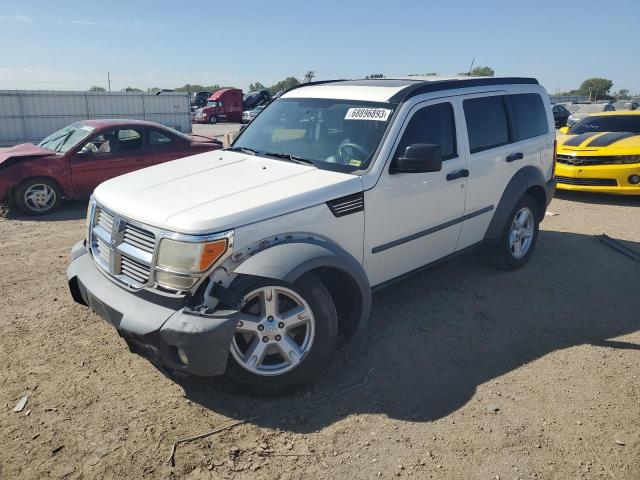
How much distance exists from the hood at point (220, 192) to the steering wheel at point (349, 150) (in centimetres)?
25

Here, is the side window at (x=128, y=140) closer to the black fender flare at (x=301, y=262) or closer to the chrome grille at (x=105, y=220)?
the chrome grille at (x=105, y=220)

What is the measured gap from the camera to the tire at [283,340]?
3.22 m

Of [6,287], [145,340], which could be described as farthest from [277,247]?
[6,287]

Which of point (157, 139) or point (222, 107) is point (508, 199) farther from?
point (222, 107)

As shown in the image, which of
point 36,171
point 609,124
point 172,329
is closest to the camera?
point 172,329

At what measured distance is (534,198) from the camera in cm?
582

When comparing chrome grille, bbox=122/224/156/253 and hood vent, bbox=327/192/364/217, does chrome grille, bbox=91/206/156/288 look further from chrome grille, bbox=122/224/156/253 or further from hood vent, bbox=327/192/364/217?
hood vent, bbox=327/192/364/217

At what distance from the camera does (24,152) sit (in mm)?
8500

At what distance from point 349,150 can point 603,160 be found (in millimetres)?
6602

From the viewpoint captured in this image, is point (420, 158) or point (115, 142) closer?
point (420, 158)

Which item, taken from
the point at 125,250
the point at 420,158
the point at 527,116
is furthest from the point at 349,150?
the point at 527,116

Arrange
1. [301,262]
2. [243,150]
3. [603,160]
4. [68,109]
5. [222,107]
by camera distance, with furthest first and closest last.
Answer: [222,107] < [68,109] < [603,160] < [243,150] < [301,262]

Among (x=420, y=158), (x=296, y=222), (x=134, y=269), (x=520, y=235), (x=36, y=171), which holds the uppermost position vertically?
(x=420, y=158)

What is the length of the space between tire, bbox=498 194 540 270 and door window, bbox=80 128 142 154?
21.3 ft
